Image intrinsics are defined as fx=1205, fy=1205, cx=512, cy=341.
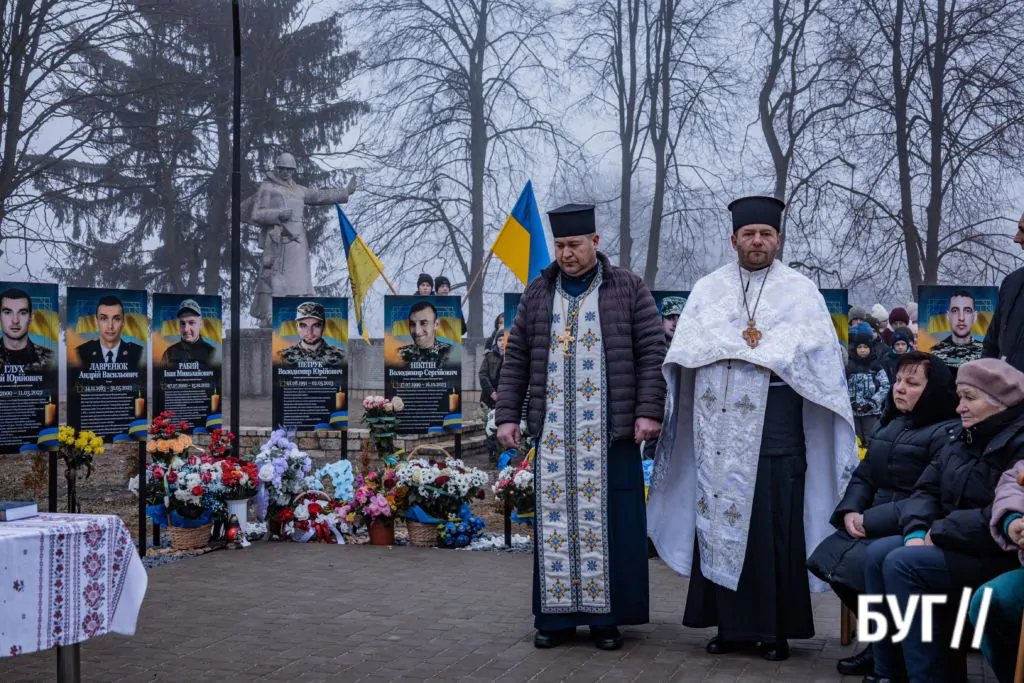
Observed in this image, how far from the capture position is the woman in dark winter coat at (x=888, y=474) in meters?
5.11

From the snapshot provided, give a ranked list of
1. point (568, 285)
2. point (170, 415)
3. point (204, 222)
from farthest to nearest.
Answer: point (204, 222) → point (170, 415) → point (568, 285)

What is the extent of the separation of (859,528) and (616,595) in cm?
131

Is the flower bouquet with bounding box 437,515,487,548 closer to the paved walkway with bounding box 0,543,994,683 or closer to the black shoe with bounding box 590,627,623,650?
the paved walkway with bounding box 0,543,994,683

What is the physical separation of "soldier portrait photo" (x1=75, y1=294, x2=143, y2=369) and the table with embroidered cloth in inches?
162

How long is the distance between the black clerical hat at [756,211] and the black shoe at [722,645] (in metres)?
1.97

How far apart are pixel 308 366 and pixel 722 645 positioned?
19.0 feet

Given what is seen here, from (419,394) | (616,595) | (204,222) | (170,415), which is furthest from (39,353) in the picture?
(204,222)

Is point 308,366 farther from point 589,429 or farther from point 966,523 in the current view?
point 966,523

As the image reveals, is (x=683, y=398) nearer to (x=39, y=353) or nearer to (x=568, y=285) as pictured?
(x=568, y=285)

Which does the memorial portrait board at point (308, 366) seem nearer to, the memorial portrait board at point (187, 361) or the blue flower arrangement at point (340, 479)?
the memorial portrait board at point (187, 361)

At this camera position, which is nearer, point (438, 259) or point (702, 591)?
point (702, 591)

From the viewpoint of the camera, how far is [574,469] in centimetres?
604

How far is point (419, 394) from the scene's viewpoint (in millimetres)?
11391

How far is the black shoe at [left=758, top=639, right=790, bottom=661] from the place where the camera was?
5.57 m
